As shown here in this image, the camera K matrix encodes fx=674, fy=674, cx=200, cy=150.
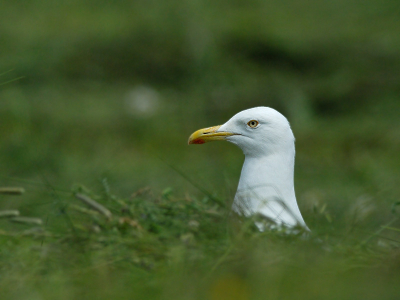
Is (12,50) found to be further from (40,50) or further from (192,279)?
(192,279)

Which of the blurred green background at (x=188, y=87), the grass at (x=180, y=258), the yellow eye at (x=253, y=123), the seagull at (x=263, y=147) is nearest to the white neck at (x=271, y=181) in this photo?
the seagull at (x=263, y=147)

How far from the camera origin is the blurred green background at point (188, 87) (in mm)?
9406

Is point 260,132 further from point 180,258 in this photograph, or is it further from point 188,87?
point 188,87

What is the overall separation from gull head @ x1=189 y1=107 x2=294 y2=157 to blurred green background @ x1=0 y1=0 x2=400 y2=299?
410 centimetres

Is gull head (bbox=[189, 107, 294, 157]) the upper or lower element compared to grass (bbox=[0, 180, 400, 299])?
upper

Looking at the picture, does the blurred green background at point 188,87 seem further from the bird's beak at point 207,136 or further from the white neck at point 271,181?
the white neck at point 271,181

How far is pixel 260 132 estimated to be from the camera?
411 centimetres

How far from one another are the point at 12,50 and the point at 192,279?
9593mm

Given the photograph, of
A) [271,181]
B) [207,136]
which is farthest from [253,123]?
[271,181]

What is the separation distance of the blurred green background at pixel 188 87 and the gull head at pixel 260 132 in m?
4.10

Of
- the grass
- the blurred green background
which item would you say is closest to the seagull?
the grass

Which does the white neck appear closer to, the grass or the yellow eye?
the yellow eye

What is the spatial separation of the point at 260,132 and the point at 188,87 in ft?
23.7

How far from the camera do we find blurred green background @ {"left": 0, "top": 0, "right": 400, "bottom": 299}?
941 cm
